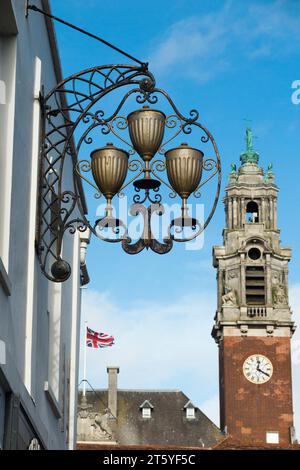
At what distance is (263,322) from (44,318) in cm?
5649

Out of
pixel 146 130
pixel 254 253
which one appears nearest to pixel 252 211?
pixel 254 253

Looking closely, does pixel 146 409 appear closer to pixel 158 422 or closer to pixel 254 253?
pixel 158 422

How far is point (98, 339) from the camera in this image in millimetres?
54969

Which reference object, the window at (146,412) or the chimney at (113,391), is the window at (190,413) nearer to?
the window at (146,412)

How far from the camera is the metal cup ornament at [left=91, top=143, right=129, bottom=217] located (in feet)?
32.3

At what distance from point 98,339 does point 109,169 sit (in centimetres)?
4551

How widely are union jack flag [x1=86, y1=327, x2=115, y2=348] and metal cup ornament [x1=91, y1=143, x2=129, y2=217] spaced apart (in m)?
45.0

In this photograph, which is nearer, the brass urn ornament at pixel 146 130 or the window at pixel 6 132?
the window at pixel 6 132

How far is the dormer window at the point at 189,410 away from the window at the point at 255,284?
7.74m

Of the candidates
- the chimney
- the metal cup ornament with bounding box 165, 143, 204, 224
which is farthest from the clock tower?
the metal cup ornament with bounding box 165, 143, 204, 224

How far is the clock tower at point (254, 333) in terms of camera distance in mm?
68000

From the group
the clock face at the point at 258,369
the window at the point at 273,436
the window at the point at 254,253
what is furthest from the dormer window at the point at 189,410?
the window at the point at 254,253
